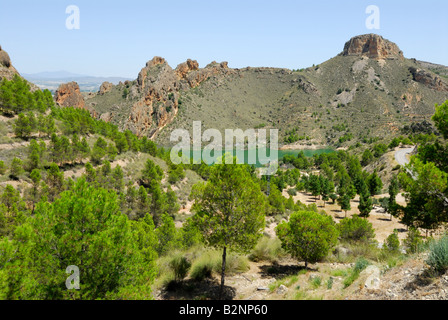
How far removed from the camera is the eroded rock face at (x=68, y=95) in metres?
91.4

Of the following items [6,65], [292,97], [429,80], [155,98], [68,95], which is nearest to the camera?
[6,65]

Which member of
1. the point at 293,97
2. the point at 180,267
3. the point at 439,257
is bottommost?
the point at 180,267

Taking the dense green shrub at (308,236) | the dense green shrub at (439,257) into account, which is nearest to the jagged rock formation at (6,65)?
the dense green shrub at (308,236)

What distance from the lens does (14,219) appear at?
15.5 meters

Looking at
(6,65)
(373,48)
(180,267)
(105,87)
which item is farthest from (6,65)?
(373,48)

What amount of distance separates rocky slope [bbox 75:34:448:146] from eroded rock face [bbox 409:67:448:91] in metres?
0.39

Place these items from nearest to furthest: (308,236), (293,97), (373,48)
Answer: (308,236)
(293,97)
(373,48)

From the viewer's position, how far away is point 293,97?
139 metres

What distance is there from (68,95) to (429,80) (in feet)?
532

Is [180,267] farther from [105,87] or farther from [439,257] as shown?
[105,87]

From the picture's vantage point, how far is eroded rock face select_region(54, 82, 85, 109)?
9144 cm

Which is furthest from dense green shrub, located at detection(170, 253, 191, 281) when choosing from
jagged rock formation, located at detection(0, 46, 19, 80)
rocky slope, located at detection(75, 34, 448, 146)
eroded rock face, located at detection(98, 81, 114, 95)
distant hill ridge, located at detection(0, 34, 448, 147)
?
eroded rock face, located at detection(98, 81, 114, 95)

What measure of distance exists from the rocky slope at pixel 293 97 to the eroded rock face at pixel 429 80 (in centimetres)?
39
